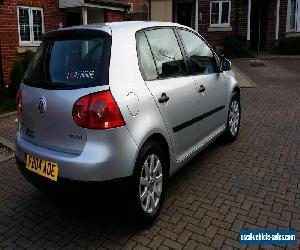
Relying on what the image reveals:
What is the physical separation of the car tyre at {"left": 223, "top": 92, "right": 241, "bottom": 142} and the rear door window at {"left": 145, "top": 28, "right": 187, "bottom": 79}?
5.57 feet

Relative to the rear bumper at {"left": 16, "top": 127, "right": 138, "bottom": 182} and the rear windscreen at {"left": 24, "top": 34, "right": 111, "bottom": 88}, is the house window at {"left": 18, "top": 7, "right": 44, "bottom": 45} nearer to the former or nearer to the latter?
the rear windscreen at {"left": 24, "top": 34, "right": 111, "bottom": 88}

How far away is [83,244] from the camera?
3146mm

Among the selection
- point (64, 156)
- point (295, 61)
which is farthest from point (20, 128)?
point (295, 61)

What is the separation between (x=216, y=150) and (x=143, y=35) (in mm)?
2506

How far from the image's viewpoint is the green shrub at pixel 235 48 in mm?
18750

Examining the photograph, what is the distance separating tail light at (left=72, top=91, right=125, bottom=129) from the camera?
2.88 meters

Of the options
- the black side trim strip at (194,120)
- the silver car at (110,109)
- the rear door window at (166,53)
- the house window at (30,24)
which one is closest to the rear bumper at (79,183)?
the silver car at (110,109)

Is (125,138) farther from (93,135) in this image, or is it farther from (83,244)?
(83,244)

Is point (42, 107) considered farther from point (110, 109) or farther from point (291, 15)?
point (291, 15)

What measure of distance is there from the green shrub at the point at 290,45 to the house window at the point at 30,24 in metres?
12.9

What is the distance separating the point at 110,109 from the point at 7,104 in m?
6.88

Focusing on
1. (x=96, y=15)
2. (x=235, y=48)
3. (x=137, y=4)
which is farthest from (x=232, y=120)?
(x=137, y=4)

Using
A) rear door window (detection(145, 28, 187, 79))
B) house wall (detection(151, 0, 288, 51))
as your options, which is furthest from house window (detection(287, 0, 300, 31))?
rear door window (detection(145, 28, 187, 79))

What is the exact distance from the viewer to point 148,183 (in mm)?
3320
